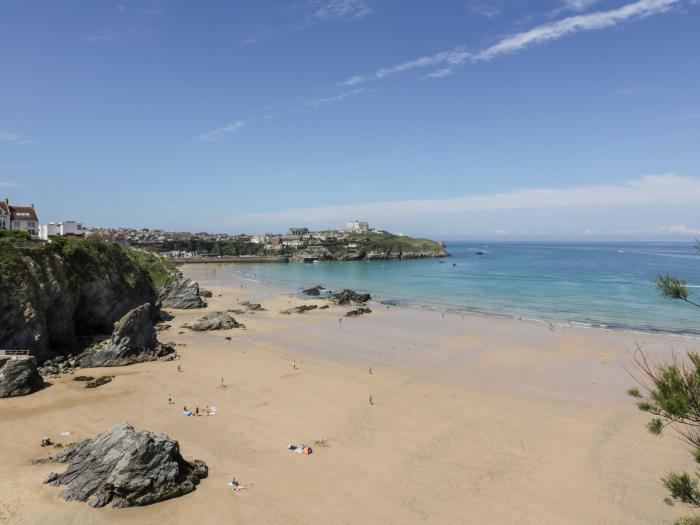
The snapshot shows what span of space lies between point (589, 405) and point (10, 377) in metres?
31.1

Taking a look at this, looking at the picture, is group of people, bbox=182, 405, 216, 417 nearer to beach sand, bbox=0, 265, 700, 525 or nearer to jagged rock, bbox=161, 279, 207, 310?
beach sand, bbox=0, 265, 700, 525

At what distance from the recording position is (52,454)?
17.5 m

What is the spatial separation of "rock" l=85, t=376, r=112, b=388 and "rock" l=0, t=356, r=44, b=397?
7.85ft

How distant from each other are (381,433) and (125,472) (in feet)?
35.0

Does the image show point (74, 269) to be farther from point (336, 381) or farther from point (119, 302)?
point (336, 381)

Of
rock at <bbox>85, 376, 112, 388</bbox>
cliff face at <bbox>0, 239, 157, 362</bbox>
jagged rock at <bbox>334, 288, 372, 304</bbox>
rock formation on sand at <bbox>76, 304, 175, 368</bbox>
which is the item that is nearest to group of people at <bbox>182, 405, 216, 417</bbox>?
rock at <bbox>85, 376, 112, 388</bbox>

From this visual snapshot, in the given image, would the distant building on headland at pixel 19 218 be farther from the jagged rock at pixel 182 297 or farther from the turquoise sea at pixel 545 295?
the turquoise sea at pixel 545 295

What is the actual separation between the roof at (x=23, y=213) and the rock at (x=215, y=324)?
36804 mm

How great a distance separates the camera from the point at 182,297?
59500 millimetres

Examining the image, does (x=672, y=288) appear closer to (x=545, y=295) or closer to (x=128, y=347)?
(x=128, y=347)

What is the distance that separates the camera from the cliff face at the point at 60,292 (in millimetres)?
26984

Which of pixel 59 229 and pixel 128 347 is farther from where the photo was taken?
pixel 59 229

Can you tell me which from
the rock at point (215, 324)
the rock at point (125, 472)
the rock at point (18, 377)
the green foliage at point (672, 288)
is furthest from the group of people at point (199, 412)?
the rock at point (215, 324)

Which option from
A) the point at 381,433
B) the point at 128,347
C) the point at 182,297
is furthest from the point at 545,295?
the point at 128,347
